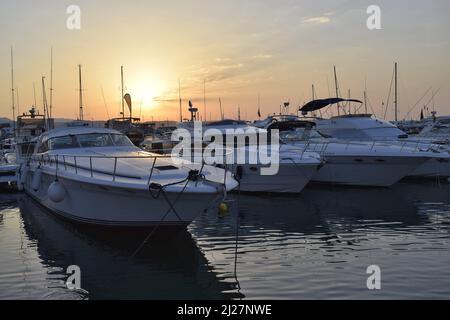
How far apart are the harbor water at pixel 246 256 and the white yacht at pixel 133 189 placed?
47 cm

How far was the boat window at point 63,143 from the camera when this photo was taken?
1355 centimetres

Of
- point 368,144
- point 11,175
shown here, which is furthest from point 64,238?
point 368,144

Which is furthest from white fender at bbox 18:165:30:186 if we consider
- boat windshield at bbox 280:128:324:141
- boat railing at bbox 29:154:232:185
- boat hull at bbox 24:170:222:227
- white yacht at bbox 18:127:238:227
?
boat windshield at bbox 280:128:324:141

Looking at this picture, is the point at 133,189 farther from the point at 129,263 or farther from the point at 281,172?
the point at 281,172

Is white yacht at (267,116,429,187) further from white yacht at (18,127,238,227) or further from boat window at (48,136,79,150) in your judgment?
white yacht at (18,127,238,227)

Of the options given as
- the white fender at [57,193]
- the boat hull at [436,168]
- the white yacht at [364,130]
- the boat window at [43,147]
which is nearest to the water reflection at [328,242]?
the white fender at [57,193]

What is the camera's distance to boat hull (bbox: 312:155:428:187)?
17406mm

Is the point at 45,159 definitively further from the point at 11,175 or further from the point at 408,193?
the point at 408,193

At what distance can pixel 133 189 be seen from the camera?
29.4 feet

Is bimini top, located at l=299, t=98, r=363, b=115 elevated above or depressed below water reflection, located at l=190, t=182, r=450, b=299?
above

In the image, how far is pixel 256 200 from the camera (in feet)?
51.1

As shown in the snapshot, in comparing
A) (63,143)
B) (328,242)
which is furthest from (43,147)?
(328,242)

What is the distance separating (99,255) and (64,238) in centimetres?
185

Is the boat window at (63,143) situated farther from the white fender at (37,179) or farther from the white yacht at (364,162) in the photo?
the white yacht at (364,162)
